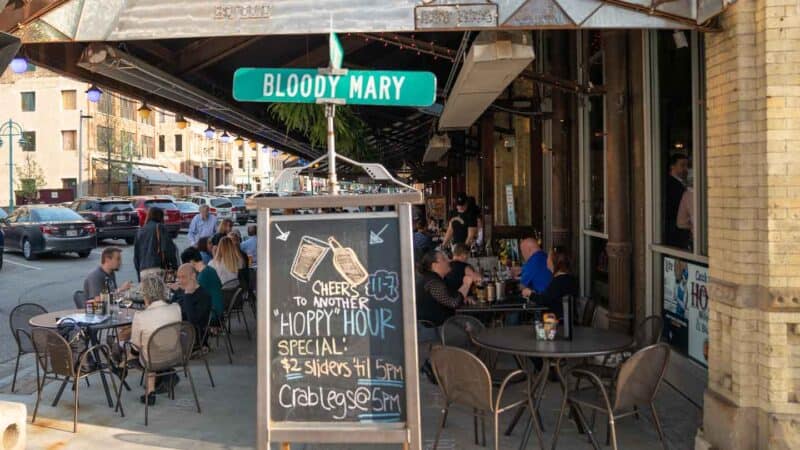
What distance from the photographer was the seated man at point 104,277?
7.77 meters

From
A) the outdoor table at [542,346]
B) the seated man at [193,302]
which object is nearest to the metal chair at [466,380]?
the outdoor table at [542,346]

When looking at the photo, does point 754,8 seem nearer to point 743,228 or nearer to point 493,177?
point 743,228

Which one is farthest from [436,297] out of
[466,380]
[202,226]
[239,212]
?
[239,212]

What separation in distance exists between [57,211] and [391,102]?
65.8 feet

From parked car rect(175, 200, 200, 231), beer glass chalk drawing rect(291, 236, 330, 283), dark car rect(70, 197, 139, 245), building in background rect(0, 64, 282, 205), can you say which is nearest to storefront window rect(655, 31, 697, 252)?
beer glass chalk drawing rect(291, 236, 330, 283)

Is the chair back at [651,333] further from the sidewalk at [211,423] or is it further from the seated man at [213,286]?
the seated man at [213,286]

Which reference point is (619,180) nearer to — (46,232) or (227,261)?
(227,261)

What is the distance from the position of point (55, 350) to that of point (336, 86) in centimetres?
360

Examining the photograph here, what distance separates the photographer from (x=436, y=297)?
7.24 meters

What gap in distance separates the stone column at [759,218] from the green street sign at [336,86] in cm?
208

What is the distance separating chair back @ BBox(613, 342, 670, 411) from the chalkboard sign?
68.0 inches

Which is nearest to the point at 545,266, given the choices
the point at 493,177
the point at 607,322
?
the point at 607,322

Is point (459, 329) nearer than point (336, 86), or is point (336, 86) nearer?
point (336, 86)

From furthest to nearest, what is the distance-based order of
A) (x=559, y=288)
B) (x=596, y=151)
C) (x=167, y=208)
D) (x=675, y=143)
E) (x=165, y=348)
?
1. (x=167, y=208)
2. (x=596, y=151)
3. (x=559, y=288)
4. (x=675, y=143)
5. (x=165, y=348)
